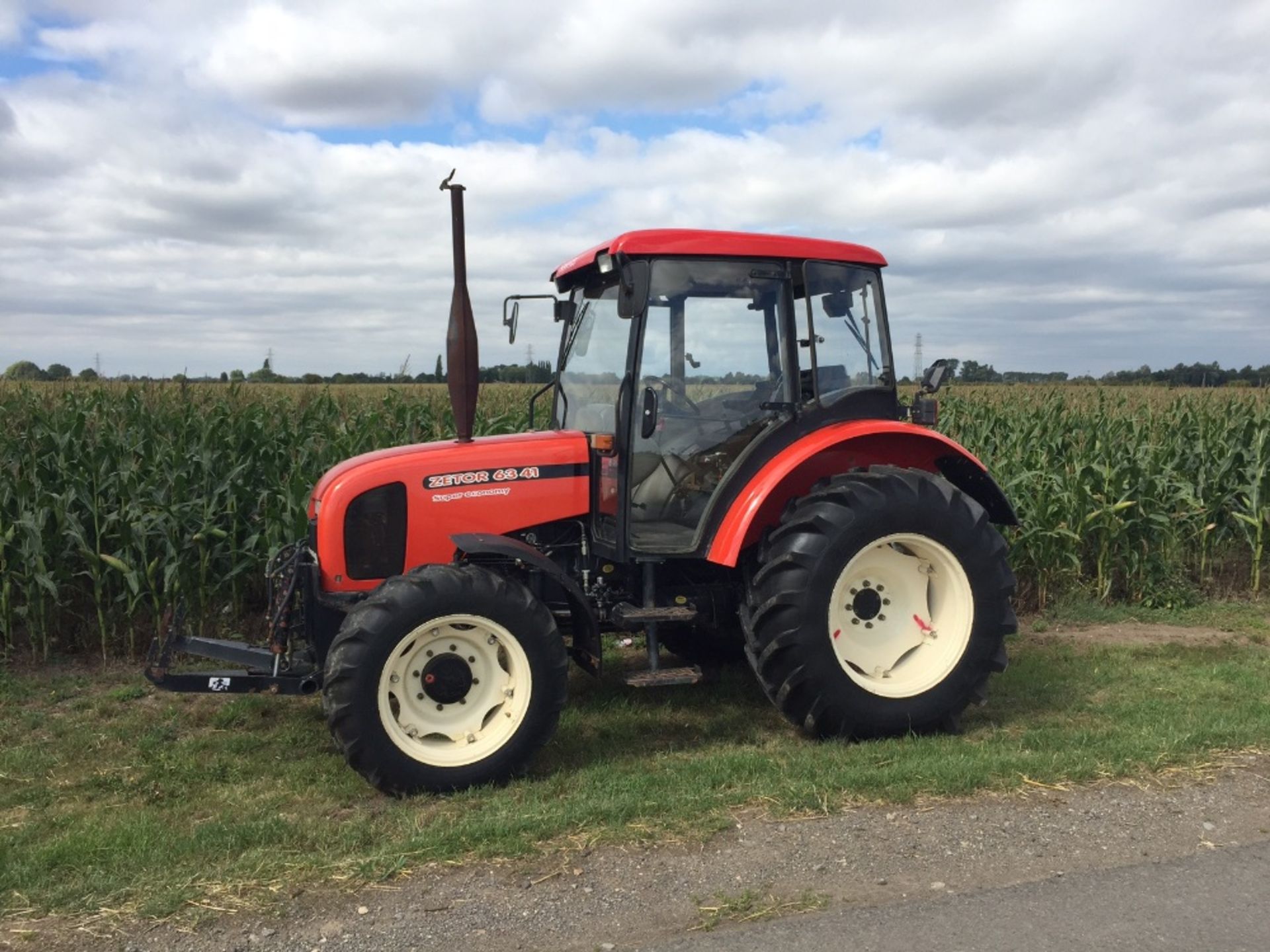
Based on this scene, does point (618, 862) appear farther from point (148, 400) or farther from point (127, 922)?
point (148, 400)

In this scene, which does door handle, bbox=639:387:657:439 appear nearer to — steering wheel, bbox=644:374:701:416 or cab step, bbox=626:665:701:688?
steering wheel, bbox=644:374:701:416

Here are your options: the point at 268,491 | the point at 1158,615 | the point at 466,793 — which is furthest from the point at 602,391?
the point at 1158,615

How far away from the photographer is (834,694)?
Answer: 16.0 ft

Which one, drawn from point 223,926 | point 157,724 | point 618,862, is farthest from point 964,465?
point 157,724

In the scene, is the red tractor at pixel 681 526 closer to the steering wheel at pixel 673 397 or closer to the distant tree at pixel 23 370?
the steering wheel at pixel 673 397

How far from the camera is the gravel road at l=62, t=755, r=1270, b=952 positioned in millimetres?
3148

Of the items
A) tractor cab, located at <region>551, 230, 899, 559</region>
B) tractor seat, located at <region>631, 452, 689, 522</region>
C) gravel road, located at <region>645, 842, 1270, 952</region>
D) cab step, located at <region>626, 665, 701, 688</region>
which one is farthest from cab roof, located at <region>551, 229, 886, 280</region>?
gravel road, located at <region>645, 842, 1270, 952</region>

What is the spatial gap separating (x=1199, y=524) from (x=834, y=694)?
573cm

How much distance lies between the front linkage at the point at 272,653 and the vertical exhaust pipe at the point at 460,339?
0.97 metres

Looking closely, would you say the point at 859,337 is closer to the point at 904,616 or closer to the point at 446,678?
the point at 904,616

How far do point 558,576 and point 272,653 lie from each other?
132cm

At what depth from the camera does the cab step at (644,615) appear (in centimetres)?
500

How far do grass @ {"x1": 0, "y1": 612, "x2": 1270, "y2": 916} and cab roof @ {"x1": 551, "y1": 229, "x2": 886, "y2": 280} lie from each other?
2309mm

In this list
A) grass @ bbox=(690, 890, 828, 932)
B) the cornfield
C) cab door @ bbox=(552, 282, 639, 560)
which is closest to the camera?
grass @ bbox=(690, 890, 828, 932)
